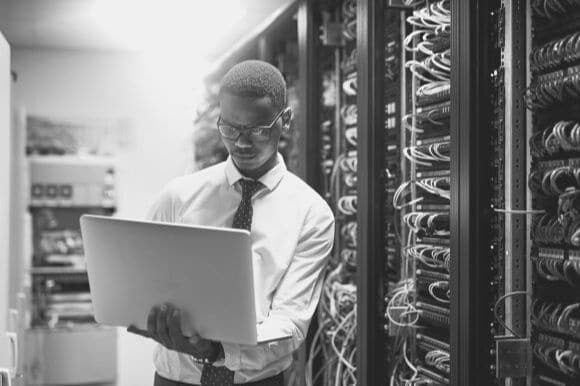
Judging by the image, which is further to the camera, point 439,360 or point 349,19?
point 349,19

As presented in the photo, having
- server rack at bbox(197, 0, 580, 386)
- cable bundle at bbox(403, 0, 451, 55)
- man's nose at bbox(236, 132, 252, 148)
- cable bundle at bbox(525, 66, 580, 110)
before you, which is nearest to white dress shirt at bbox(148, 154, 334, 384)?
man's nose at bbox(236, 132, 252, 148)

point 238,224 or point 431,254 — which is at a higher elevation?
point 238,224

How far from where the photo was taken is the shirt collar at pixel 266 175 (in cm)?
195

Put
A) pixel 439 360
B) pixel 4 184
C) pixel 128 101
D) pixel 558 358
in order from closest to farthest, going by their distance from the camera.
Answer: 1. pixel 558 358
2. pixel 439 360
3. pixel 4 184
4. pixel 128 101

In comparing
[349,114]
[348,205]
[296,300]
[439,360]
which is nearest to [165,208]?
[296,300]

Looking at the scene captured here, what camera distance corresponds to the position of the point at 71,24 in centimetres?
549

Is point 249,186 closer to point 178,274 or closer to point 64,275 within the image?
point 178,274

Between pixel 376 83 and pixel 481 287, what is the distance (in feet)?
3.06

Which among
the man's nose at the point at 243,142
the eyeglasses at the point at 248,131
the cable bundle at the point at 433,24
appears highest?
the cable bundle at the point at 433,24

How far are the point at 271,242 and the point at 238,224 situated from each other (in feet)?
0.31

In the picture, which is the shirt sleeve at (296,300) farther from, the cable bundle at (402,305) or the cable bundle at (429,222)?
the cable bundle at (402,305)

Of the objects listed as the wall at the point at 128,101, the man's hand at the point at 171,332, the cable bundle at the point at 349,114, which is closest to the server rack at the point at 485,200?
the cable bundle at the point at 349,114

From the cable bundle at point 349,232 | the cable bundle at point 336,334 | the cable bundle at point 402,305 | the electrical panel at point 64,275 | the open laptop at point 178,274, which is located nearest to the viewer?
the open laptop at point 178,274

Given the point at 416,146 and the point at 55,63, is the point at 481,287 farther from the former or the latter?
the point at 55,63
